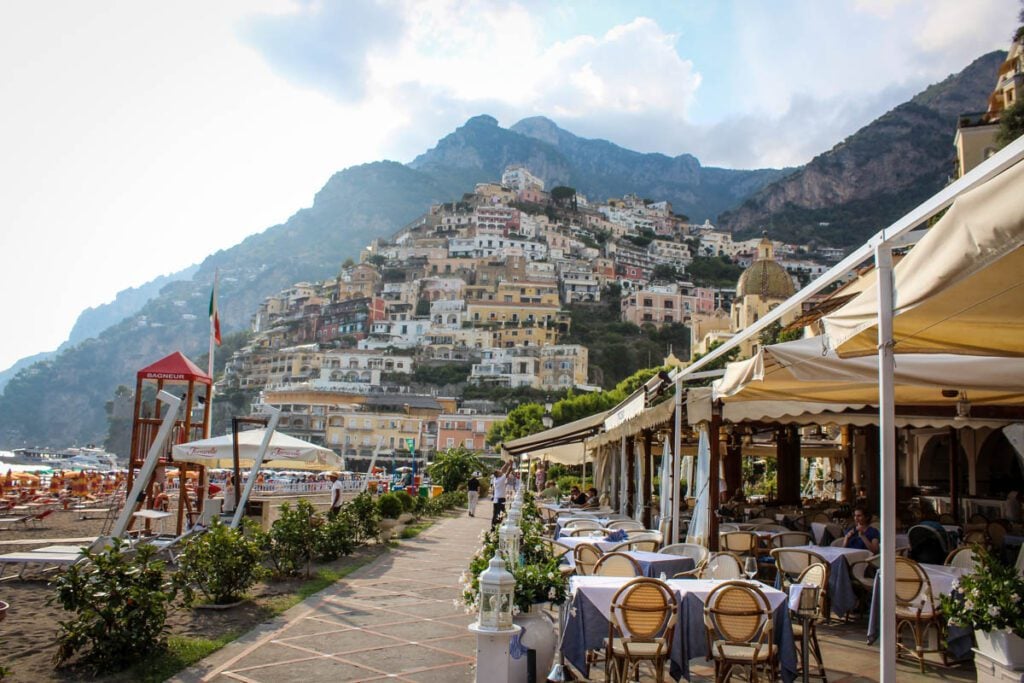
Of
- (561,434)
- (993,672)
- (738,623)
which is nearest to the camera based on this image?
(993,672)

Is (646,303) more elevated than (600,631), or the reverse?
(646,303)

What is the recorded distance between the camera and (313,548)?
9.92m

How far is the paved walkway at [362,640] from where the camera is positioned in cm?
506

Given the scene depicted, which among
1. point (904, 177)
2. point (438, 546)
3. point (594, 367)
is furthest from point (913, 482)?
point (904, 177)

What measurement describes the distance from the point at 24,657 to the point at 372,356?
316ft

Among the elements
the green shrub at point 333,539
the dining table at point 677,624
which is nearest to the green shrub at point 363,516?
the green shrub at point 333,539

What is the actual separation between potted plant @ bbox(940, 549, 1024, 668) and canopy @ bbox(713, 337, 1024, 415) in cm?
136

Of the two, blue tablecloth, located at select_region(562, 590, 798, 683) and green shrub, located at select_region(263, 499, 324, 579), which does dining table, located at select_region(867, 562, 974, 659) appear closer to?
blue tablecloth, located at select_region(562, 590, 798, 683)

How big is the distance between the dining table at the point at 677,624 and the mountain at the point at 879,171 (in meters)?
138

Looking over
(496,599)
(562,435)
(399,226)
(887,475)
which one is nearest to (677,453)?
(496,599)

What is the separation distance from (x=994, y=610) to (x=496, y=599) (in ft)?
8.46

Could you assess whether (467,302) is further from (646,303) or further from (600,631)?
(600,631)

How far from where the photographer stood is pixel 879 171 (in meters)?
140

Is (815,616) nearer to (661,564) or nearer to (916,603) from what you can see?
(916,603)
